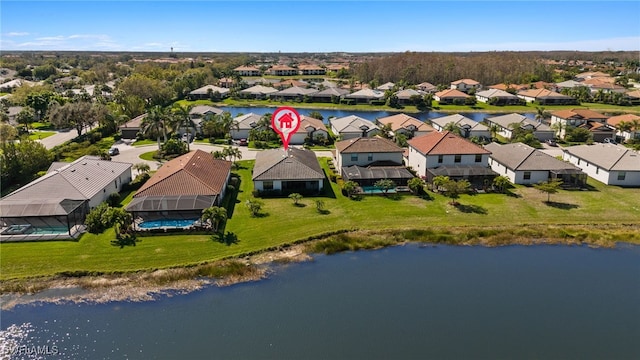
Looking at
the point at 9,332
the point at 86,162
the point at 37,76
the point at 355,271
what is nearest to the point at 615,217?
the point at 355,271

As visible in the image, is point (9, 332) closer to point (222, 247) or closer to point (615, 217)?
point (222, 247)

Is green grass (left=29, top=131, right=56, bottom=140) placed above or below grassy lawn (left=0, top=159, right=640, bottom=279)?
above

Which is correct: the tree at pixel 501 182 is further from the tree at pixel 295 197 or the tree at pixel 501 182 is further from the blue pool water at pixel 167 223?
the blue pool water at pixel 167 223

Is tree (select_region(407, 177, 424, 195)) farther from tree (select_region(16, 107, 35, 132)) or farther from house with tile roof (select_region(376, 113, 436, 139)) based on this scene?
tree (select_region(16, 107, 35, 132))

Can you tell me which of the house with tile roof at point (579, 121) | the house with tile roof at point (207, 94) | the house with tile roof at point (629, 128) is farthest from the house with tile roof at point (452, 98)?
the house with tile roof at point (207, 94)

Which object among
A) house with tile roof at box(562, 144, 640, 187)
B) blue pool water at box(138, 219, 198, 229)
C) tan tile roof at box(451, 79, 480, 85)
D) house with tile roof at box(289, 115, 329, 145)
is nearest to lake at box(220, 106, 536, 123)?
house with tile roof at box(289, 115, 329, 145)

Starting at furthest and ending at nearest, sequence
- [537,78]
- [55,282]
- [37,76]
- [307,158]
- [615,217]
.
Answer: [37,76] → [537,78] → [307,158] → [615,217] → [55,282]

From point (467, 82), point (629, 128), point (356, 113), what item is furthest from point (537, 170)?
point (467, 82)
